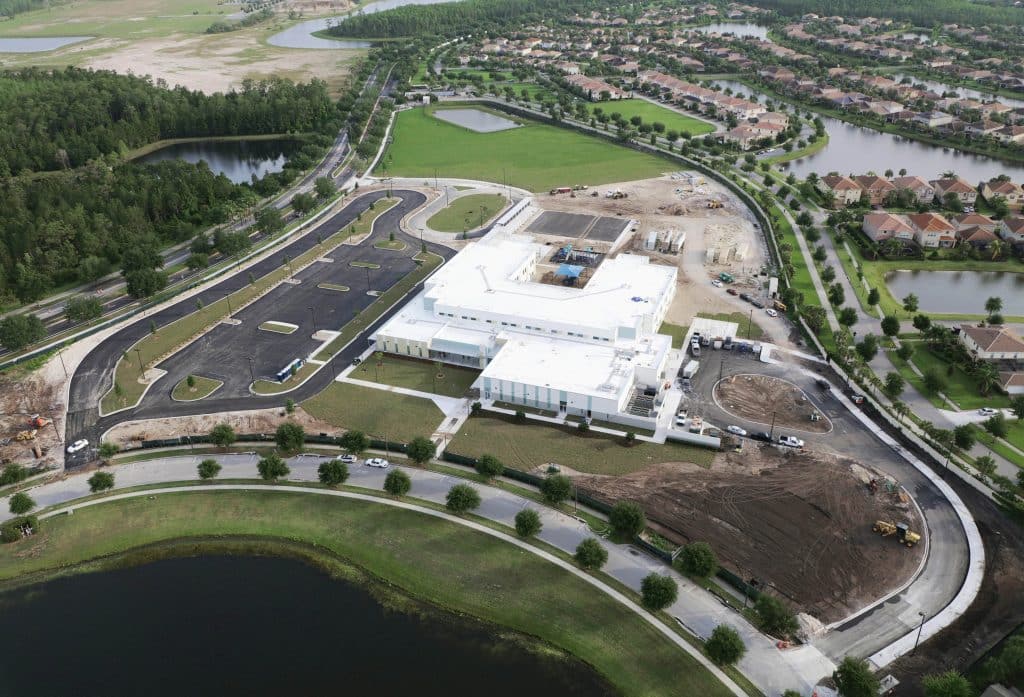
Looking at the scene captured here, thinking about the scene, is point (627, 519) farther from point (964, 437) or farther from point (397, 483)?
Result: point (964, 437)

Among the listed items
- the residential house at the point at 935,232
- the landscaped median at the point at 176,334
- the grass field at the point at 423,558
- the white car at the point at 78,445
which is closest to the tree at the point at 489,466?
the grass field at the point at 423,558

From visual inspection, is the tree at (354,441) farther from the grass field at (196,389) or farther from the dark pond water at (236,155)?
the dark pond water at (236,155)

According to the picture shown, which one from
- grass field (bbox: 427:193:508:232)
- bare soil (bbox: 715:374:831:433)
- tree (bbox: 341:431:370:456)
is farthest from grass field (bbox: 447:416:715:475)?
grass field (bbox: 427:193:508:232)

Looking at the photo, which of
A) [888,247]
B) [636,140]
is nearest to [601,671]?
[888,247]

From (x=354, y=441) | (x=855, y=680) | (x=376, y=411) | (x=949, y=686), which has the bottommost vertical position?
(x=376, y=411)

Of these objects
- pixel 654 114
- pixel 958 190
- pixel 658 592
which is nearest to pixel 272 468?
pixel 658 592

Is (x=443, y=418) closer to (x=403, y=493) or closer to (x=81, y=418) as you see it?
(x=403, y=493)
